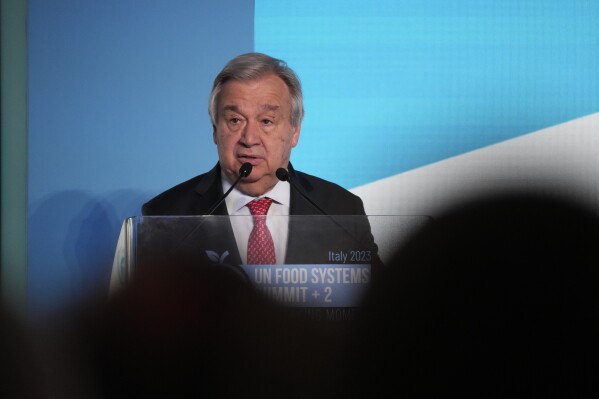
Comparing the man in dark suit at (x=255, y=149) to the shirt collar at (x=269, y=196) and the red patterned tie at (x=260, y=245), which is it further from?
the red patterned tie at (x=260, y=245)

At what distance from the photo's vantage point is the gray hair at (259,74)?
2871 mm

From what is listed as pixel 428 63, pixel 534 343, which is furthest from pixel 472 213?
pixel 428 63

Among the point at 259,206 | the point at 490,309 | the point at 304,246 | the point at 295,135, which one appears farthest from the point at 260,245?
the point at 295,135

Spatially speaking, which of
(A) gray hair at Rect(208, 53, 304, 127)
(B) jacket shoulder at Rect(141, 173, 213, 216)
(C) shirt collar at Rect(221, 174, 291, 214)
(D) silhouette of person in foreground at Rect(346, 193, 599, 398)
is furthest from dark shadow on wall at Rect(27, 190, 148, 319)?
(D) silhouette of person in foreground at Rect(346, 193, 599, 398)

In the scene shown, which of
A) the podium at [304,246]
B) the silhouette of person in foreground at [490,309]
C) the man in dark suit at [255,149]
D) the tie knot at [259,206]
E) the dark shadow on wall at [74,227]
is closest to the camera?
the silhouette of person in foreground at [490,309]

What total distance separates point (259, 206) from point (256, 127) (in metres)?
0.65

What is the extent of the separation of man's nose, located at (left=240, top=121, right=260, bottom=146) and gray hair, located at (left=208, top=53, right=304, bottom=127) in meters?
0.18

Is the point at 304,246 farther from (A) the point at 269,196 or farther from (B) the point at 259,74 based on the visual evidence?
(B) the point at 259,74

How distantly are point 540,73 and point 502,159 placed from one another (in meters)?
0.43

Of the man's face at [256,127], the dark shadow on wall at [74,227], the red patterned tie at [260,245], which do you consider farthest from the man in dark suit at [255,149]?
the red patterned tie at [260,245]

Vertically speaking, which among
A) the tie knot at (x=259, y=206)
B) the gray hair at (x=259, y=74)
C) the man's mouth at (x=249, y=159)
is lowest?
the tie knot at (x=259, y=206)

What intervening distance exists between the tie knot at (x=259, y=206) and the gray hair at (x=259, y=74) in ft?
2.46

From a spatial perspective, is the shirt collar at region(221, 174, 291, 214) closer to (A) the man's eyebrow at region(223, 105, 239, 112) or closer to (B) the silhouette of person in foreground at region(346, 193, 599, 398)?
(A) the man's eyebrow at region(223, 105, 239, 112)

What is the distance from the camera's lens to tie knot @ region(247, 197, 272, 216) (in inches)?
86.4
